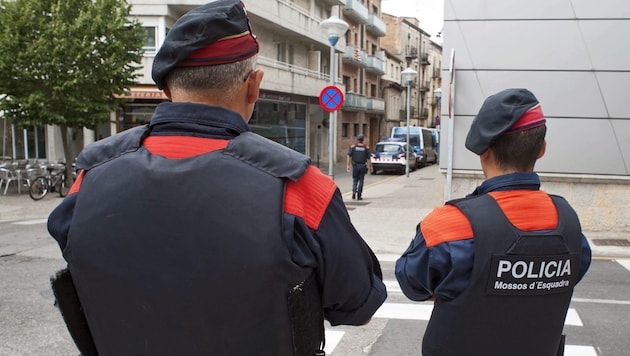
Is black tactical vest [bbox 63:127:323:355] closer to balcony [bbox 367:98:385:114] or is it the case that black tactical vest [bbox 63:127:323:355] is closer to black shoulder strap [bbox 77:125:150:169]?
black shoulder strap [bbox 77:125:150:169]

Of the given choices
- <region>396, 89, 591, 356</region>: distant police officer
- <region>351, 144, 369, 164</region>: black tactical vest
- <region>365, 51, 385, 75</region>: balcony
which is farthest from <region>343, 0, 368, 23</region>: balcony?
<region>396, 89, 591, 356</region>: distant police officer

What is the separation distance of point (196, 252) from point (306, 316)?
13.3 inches

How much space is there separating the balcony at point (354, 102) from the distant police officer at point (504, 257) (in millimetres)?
36650

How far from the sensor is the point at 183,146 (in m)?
1.39

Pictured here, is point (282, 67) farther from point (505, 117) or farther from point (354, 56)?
point (505, 117)

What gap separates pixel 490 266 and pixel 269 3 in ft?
85.0

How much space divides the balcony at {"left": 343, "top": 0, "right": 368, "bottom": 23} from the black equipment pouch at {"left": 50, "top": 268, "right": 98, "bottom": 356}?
4003 centimetres

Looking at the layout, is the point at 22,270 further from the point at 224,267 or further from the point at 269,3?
the point at 269,3

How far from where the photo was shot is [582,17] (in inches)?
406

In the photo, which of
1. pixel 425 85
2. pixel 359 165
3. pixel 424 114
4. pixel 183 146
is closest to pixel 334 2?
pixel 359 165

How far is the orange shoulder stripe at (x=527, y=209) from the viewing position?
1941 millimetres

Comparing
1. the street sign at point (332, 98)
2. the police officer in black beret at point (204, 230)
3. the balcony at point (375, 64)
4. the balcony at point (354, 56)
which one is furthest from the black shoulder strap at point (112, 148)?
the balcony at point (375, 64)

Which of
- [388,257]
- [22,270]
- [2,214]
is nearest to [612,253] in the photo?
[388,257]

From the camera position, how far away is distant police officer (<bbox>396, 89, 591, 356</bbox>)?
1899 millimetres
